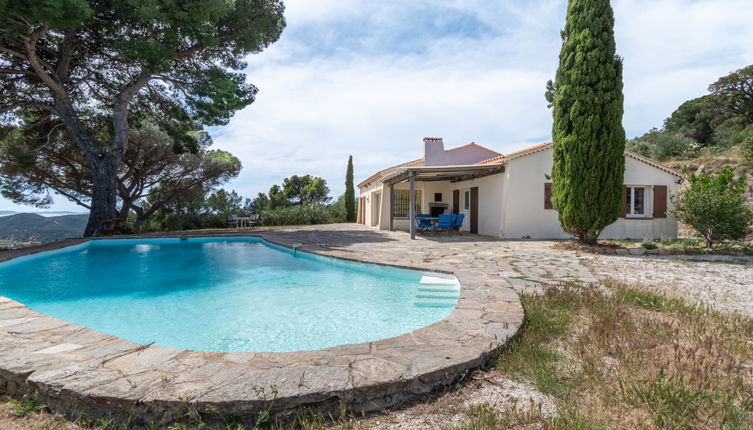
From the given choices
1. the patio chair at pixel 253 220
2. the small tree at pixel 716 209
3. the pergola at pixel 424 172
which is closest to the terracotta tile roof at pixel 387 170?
the pergola at pixel 424 172

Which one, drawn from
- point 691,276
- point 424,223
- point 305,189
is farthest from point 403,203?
point 305,189

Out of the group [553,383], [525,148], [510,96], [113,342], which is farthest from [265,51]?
[553,383]

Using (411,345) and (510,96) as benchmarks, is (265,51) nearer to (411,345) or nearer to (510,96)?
(510,96)

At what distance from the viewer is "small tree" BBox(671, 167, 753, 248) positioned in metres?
8.48

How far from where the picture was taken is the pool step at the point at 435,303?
5.02 m

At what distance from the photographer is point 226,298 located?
5812 millimetres

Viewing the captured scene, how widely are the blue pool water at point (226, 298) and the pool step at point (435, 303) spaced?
0.04m

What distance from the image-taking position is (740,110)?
28094 mm

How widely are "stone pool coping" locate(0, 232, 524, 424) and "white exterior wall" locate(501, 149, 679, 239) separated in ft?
33.8

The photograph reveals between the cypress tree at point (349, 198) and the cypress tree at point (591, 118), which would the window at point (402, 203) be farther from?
the cypress tree at point (591, 118)

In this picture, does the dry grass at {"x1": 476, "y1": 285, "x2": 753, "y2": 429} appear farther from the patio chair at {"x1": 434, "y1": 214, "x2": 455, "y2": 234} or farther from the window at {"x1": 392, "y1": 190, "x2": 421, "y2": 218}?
the window at {"x1": 392, "y1": 190, "x2": 421, "y2": 218}

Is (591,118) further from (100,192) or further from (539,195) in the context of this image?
(100,192)

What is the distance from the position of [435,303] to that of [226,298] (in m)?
3.47

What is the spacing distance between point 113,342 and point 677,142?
28164mm
